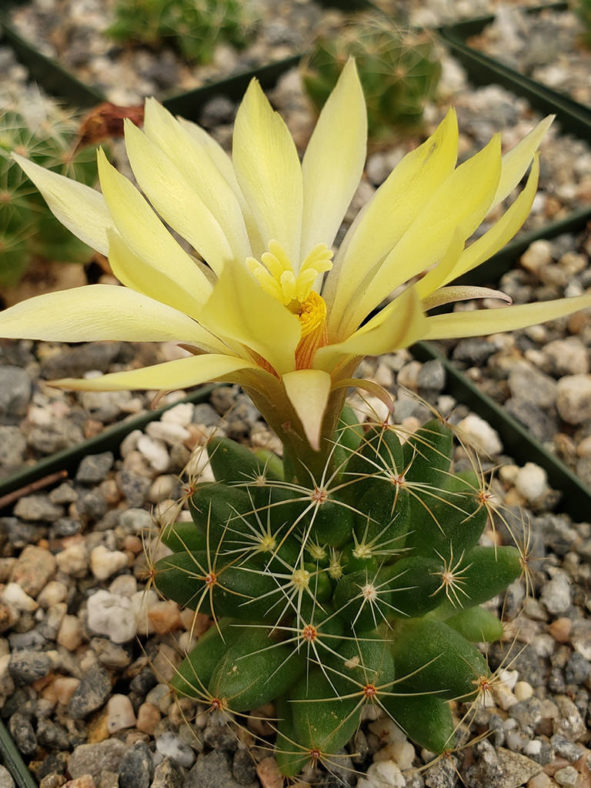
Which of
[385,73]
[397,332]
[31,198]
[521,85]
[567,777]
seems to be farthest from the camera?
[521,85]

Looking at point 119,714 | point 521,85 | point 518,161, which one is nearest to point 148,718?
point 119,714

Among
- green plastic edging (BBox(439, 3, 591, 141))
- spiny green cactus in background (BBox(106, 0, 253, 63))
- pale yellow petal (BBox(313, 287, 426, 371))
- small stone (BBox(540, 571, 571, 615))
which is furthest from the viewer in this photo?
spiny green cactus in background (BBox(106, 0, 253, 63))

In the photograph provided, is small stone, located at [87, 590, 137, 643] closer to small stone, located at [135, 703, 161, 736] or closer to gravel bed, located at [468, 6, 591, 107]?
small stone, located at [135, 703, 161, 736]

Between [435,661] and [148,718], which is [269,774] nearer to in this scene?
[148,718]

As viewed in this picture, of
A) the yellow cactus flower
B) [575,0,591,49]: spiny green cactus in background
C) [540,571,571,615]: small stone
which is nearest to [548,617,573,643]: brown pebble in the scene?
[540,571,571,615]: small stone

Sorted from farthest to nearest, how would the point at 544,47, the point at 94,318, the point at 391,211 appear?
1. the point at 544,47
2. the point at 391,211
3. the point at 94,318

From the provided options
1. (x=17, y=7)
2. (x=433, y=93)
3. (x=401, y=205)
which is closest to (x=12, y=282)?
(x=401, y=205)
